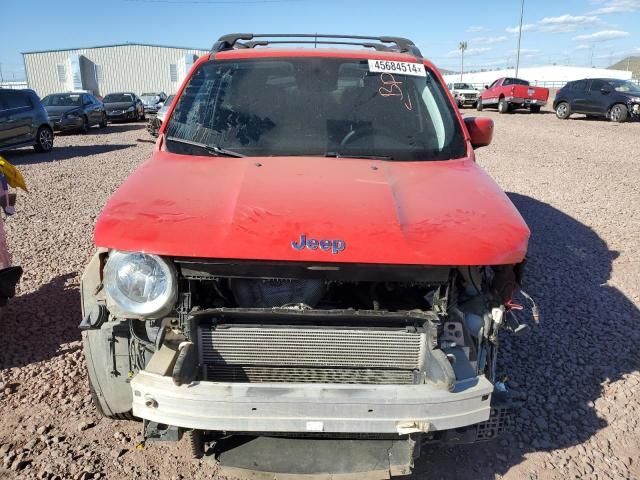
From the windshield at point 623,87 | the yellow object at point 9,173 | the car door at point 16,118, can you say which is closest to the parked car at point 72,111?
the car door at point 16,118

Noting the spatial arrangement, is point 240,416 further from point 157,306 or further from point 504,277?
point 504,277

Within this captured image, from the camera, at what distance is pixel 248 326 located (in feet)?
7.63

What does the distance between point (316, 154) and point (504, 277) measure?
128 centimetres

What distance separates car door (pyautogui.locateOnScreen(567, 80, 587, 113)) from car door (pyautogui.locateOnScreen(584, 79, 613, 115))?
18 centimetres

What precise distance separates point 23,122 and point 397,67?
1271 centimetres

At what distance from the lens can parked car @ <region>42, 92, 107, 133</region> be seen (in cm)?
1823

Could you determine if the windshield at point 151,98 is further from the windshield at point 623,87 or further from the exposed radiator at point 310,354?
the exposed radiator at point 310,354

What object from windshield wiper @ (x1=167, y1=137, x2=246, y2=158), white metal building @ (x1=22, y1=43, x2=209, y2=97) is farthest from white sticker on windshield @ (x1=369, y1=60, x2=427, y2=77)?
white metal building @ (x1=22, y1=43, x2=209, y2=97)

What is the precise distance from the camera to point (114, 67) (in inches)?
1683

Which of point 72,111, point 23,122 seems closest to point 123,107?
point 72,111

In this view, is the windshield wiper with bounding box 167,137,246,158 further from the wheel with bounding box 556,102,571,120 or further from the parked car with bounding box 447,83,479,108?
the parked car with bounding box 447,83,479,108

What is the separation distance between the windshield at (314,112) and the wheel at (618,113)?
64.6ft

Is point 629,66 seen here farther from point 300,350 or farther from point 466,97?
point 300,350

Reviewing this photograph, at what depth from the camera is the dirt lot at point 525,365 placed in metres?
2.84
